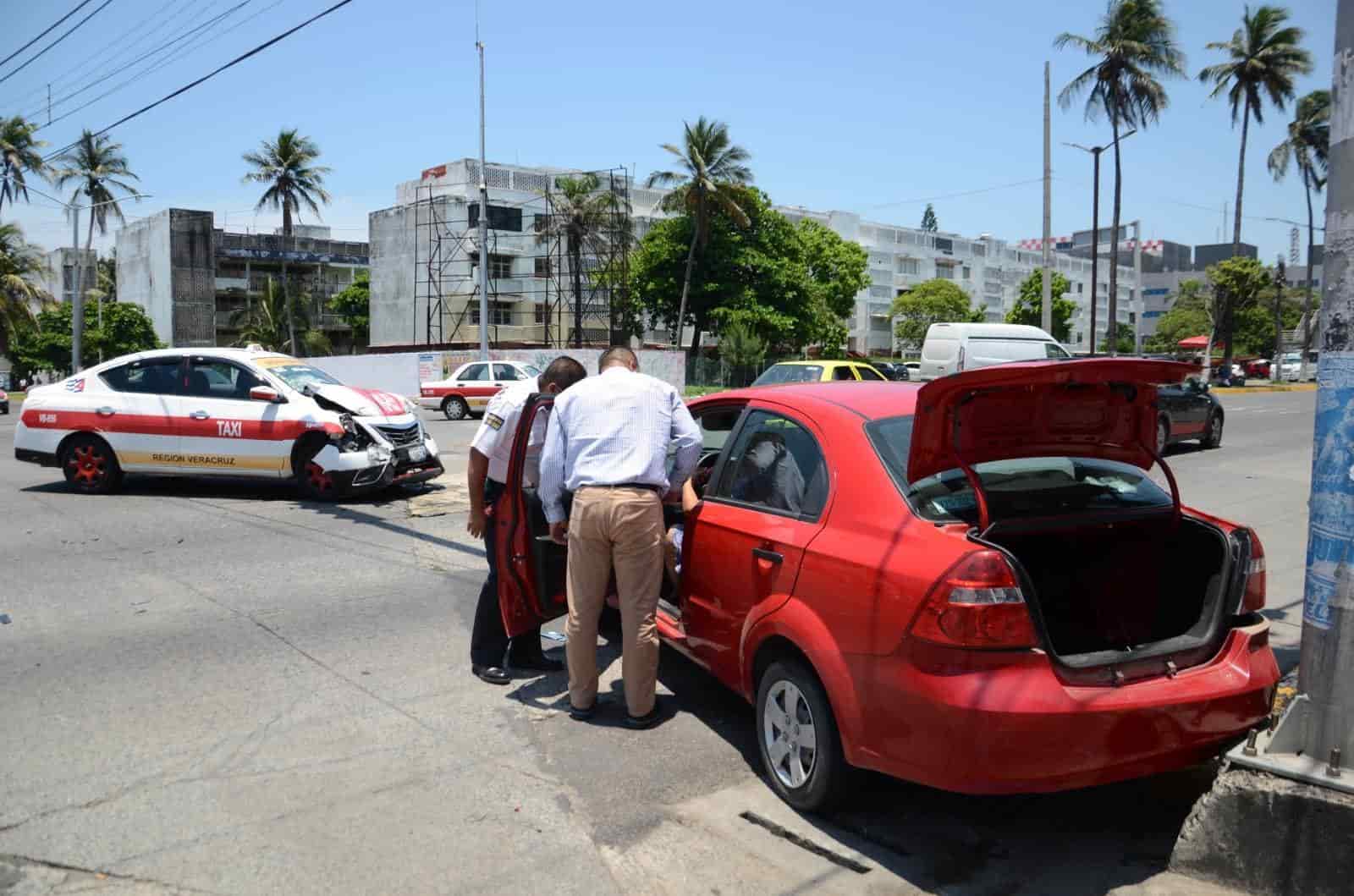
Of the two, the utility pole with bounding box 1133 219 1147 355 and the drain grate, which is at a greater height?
the utility pole with bounding box 1133 219 1147 355

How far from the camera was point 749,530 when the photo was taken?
4.28 metres

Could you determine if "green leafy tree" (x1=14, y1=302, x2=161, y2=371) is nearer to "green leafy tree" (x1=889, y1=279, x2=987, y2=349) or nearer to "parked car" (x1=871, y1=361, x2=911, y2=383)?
"parked car" (x1=871, y1=361, x2=911, y2=383)

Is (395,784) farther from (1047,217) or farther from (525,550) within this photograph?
(1047,217)

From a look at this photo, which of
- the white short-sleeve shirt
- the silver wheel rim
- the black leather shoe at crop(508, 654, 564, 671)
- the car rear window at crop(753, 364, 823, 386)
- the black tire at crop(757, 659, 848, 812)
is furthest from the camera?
the car rear window at crop(753, 364, 823, 386)

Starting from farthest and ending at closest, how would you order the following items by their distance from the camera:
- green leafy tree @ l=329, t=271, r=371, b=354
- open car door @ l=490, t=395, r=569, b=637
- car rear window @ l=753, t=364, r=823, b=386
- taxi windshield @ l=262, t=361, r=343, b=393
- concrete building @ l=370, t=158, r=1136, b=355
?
green leafy tree @ l=329, t=271, r=371, b=354, concrete building @ l=370, t=158, r=1136, b=355, car rear window @ l=753, t=364, r=823, b=386, taxi windshield @ l=262, t=361, r=343, b=393, open car door @ l=490, t=395, r=569, b=637

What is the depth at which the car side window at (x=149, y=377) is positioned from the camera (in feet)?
38.1

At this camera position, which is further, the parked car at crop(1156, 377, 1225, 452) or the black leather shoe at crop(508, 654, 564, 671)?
the parked car at crop(1156, 377, 1225, 452)

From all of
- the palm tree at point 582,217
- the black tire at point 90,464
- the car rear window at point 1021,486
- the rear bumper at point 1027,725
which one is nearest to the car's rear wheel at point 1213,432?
the car rear window at point 1021,486

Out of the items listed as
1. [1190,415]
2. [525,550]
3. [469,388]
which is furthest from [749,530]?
[469,388]

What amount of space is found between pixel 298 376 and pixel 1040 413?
9.88 m

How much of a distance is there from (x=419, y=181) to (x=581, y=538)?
6589 cm

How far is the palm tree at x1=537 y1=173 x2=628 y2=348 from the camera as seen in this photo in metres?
52.4

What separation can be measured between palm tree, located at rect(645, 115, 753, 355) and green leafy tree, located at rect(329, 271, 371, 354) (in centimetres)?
3408

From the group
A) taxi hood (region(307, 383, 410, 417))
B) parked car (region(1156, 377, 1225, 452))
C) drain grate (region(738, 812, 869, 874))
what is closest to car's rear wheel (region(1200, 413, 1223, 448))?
parked car (region(1156, 377, 1225, 452))
